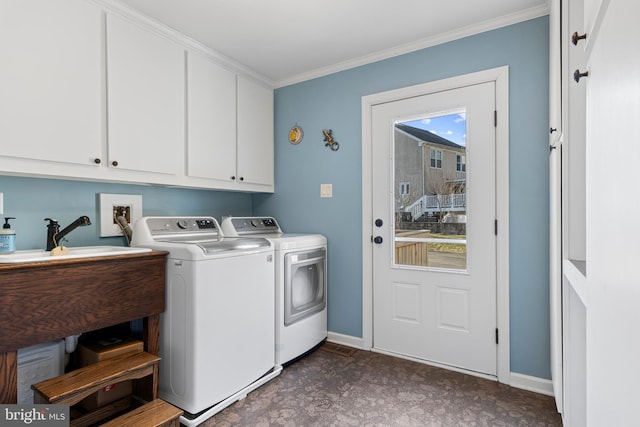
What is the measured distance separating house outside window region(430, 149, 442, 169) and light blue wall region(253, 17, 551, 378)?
459mm

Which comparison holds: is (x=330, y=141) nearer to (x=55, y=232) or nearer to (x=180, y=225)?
(x=180, y=225)

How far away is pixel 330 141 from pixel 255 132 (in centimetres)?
69

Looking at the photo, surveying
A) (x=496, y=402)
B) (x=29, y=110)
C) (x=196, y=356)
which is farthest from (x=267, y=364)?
(x=29, y=110)

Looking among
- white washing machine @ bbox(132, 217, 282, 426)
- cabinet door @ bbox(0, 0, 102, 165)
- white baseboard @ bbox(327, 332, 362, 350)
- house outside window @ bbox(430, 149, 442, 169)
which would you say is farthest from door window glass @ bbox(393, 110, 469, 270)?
cabinet door @ bbox(0, 0, 102, 165)

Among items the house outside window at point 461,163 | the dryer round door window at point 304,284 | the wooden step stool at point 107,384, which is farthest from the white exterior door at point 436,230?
the wooden step stool at point 107,384

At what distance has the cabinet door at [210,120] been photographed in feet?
7.98

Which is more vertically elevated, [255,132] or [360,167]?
[255,132]

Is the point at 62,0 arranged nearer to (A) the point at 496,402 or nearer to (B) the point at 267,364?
(B) the point at 267,364

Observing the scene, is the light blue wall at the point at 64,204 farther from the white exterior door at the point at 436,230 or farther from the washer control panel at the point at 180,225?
the white exterior door at the point at 436,230

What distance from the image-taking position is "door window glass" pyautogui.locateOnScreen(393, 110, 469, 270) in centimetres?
237

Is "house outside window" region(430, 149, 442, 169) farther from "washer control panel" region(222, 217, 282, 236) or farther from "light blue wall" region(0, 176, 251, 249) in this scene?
"light blue wall" region(0, 176, 251, 249)

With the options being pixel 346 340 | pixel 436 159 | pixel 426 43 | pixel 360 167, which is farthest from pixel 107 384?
pixel 426 43

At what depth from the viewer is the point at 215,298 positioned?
6.19 feet

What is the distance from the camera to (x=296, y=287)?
2.51 m
